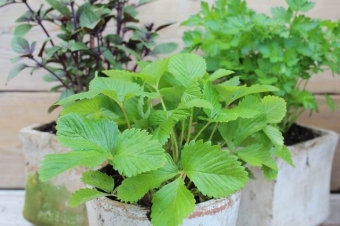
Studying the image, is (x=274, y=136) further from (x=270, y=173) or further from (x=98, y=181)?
(x=98, y=181)

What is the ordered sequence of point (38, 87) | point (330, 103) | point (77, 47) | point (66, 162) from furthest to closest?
point (38, 87) < point (330, 103) < point (77, 47) < point (66, 162)

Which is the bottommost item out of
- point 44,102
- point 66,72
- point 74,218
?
point 74,218

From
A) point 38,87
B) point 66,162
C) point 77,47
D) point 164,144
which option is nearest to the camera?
point 66,162

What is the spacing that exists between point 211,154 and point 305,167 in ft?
1.17

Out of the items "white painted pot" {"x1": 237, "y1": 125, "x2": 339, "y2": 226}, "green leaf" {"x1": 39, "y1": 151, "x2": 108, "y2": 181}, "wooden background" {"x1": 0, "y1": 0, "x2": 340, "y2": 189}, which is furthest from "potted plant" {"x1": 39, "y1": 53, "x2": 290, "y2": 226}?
"wooden background" {"x1": 0, "y1": 0, "x2": 340, "y2": 189}

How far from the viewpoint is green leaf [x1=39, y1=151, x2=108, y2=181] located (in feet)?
1.43

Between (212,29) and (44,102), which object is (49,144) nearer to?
(44,102)

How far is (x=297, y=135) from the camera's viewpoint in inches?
34.8

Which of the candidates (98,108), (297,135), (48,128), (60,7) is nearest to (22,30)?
(60,7)

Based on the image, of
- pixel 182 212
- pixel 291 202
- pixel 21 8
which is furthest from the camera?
pixel 21 8

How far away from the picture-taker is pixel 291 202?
2.61ft

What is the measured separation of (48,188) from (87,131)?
385 mm

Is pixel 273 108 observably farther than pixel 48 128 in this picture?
No

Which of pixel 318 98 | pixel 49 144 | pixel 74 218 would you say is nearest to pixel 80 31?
pixel 49 144
